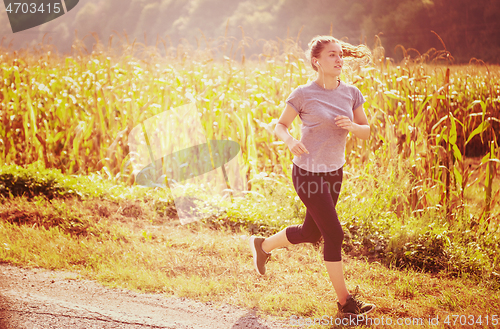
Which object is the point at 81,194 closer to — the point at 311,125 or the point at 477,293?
the point at 311,125

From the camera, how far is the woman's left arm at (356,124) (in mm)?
2812

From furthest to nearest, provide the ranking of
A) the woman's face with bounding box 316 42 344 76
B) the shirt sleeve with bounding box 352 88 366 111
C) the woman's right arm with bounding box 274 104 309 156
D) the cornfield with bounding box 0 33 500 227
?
the cornfield with bounding box 0 33 500 227
the shirt sleeve with bounding box 352 88 366 111
the woman's face with bounding box 316 42 344 76
the woman's right arm with bounding box 274 104 309 156

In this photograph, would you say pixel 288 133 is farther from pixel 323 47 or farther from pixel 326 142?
pixel 323 47

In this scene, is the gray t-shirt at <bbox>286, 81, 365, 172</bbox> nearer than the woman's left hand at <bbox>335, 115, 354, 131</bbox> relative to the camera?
No

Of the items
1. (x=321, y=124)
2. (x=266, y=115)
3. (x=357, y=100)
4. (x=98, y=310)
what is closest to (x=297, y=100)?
(x=321, y=124)

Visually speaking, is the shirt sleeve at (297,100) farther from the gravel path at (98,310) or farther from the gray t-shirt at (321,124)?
the gravel path at (98,310)

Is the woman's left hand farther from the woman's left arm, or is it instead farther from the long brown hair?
the long brown hair

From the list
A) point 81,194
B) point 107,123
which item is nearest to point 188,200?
point 81,194

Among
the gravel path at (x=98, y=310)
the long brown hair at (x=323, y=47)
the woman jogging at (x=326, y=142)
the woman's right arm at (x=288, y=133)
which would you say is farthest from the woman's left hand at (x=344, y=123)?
the gravel path at (x=98, y=310)

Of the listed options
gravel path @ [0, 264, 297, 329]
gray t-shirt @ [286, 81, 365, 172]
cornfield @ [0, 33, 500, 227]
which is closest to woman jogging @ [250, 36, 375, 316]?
gray t-shirt @ [286, 81, 365, 172]

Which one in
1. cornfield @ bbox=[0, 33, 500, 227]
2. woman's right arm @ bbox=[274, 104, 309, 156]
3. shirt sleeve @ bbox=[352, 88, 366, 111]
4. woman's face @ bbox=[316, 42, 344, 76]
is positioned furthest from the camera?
cornfield @ bbox=[0, 33, 500, 227]

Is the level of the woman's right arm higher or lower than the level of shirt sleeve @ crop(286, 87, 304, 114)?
lower

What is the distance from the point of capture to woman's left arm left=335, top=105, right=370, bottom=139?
2.81 m

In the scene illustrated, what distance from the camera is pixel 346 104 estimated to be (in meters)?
2.98
